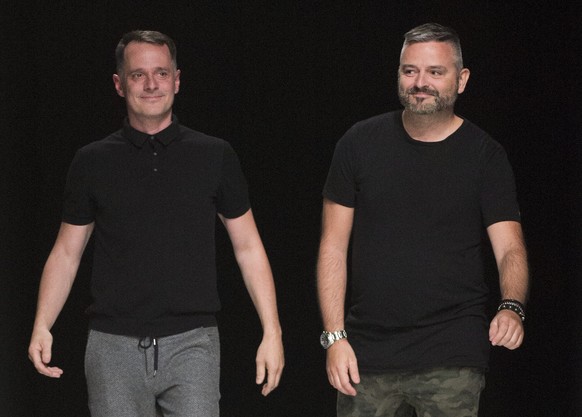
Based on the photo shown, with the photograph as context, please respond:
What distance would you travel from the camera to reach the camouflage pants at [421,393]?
13.8 feet

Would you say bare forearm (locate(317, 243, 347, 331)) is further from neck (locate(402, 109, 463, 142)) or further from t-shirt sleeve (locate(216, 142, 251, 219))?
neck (locate(402, 109, 463, 142))

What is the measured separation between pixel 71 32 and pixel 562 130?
190 centimetres

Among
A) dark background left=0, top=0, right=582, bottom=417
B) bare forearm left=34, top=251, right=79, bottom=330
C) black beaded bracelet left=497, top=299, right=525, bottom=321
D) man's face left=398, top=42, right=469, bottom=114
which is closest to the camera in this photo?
black beaded bracelet left=497, top=299, right=525, bottom=321

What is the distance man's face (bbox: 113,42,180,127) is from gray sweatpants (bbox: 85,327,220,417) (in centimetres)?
68

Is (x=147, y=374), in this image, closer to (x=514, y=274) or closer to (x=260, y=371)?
(x=260, y=371)

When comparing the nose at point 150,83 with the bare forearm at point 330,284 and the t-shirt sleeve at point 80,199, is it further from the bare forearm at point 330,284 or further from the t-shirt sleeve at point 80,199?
the bare forearm at point 330,284

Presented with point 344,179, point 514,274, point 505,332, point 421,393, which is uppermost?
point 344,179

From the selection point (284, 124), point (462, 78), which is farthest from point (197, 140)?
point (284, 124)

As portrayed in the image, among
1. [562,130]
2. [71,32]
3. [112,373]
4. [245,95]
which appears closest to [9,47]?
[71,32]

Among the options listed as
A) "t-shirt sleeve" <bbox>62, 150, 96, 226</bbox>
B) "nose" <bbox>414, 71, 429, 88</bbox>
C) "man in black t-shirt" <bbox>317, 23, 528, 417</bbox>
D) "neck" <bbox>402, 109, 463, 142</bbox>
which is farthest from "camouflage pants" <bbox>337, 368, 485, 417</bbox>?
"t-shirt sleeve" <bbox>62, 150, 96, 226</bbox>

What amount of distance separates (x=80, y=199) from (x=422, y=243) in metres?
1.04

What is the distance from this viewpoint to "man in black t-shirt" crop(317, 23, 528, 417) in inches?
167

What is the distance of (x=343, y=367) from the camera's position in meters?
4.21

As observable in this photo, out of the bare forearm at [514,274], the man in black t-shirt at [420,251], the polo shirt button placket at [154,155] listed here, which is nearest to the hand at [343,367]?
the man in black t-shirt at [420,251]
